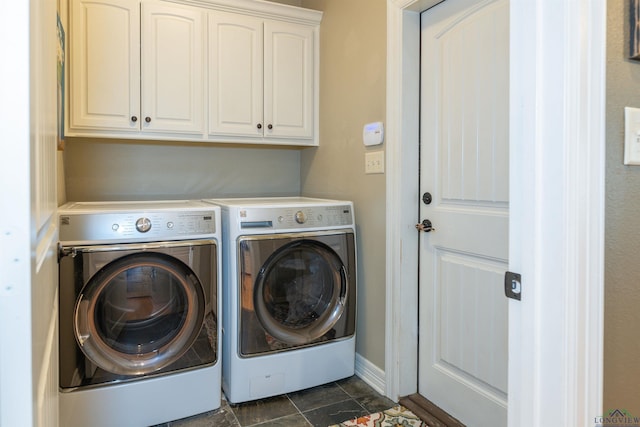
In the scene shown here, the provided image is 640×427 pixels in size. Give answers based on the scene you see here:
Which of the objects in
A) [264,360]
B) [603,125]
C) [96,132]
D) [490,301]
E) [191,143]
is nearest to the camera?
[603,125]

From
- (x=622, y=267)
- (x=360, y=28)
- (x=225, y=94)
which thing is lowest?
(x=622, y=267)

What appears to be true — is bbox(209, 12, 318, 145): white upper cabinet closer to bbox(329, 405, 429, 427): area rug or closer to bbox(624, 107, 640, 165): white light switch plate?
bbox(329, 405, 429, 427): area rug

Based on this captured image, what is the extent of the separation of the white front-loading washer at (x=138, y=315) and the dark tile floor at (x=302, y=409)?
78mm

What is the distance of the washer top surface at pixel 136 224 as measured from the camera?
1.68 m

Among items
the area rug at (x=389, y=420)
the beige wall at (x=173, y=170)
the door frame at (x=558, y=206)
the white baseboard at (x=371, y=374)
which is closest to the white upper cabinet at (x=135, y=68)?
the beige wall at (x=173, y=170)

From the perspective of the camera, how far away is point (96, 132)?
7.13 feet

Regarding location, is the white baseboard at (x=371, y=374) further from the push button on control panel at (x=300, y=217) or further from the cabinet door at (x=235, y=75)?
the cabinet door at (x=235, y=75)

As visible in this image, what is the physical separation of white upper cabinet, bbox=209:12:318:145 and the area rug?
65.4 inches

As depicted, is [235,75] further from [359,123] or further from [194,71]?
[359,123]

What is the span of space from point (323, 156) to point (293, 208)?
728 mm

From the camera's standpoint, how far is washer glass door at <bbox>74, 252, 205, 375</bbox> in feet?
5.64

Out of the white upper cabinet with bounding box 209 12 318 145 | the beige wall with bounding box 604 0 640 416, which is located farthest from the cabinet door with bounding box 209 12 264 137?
the beige wall with bounding box 604 0 640 416

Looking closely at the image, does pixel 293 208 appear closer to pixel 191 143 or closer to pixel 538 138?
pixel 191 143

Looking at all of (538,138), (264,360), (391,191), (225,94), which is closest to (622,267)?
(538,138)
